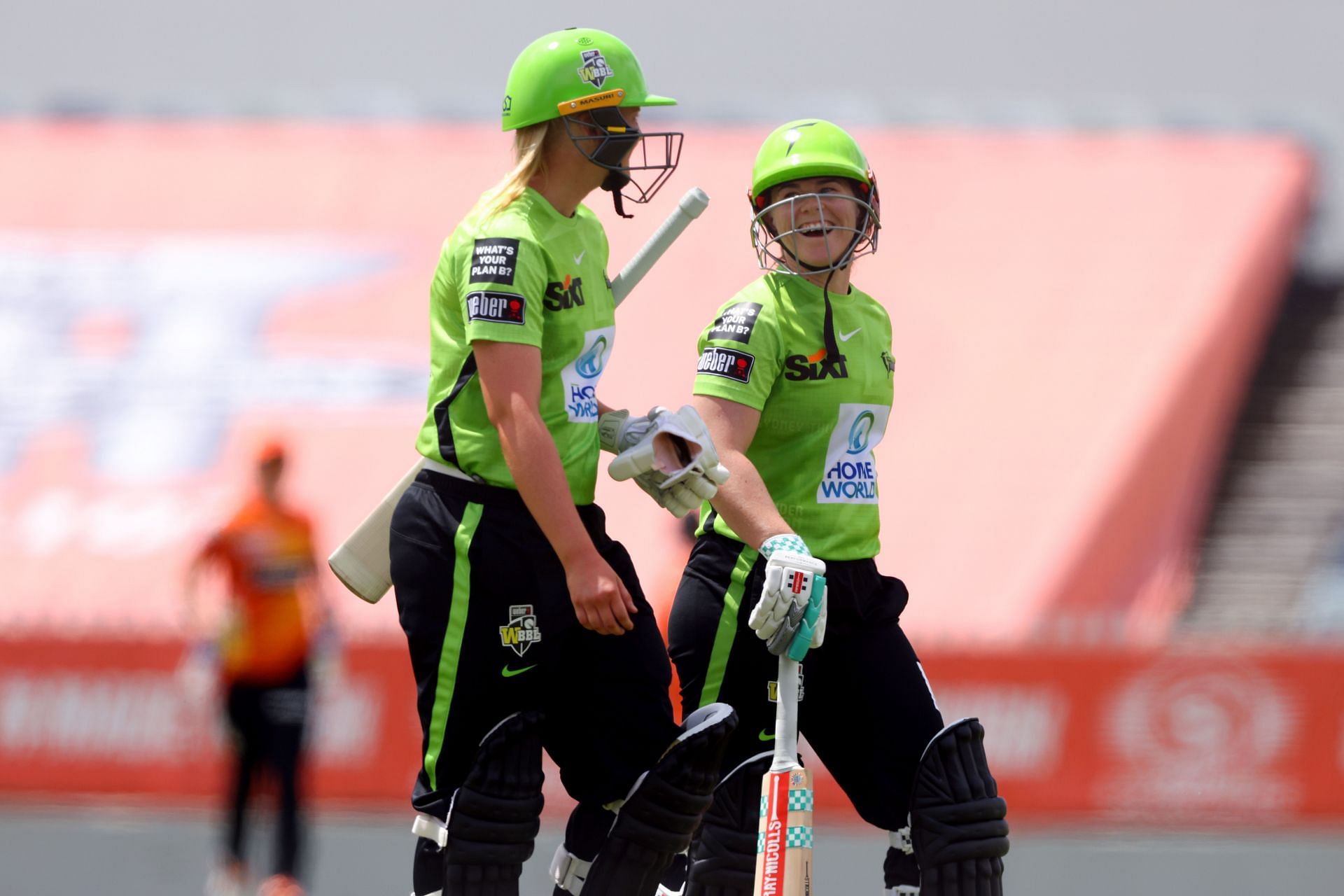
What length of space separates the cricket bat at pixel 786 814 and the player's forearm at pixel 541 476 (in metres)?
0.69

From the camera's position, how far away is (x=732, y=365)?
4.48 meters

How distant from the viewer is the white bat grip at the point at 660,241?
14.6 ft

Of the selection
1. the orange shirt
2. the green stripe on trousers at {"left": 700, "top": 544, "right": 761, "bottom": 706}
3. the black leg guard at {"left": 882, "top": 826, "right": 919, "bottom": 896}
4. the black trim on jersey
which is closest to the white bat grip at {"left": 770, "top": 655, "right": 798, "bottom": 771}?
the green stripe on trousers at {"left": 700, "top": 544, "right": 761, "bottom": 706}

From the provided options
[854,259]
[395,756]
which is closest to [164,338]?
[395,756]

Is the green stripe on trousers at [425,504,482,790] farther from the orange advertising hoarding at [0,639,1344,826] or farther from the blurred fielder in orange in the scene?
the orange advertising hoarding at [0,639,1344,826]

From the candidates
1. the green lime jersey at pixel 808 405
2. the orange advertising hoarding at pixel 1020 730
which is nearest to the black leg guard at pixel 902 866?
the green lime jersey at pixel 808 405

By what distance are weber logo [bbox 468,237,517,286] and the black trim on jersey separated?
18 centimetres

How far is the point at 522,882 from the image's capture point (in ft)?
26.4

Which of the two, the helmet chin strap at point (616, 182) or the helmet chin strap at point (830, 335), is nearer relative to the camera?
the helmet chin strap at point (616, 182)

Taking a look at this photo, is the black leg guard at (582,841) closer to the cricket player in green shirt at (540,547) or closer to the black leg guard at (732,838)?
the cricket player in green shirt at (540,547)

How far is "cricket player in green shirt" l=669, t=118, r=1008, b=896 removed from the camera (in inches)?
176

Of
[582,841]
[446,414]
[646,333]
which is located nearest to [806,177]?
[446,414]

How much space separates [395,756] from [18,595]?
19.5ft

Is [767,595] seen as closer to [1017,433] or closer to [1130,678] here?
[1130,678]
